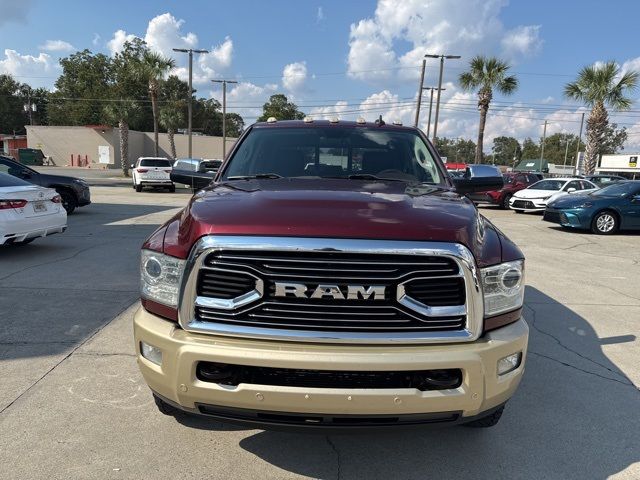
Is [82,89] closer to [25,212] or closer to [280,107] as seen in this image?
[280,107]

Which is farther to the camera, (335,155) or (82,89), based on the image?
(82,89)

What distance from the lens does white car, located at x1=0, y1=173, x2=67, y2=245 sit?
24.3ft

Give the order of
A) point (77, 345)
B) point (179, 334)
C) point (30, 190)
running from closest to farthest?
point (179, 334) → point (77, 345) → point (30, 190)

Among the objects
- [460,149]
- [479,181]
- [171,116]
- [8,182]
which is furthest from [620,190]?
[460,149]

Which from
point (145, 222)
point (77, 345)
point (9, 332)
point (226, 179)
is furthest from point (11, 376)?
point (145, 222)

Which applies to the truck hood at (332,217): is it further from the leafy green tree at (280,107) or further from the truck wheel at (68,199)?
the leafy green tree at (280,107)

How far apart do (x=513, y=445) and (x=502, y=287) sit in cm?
116

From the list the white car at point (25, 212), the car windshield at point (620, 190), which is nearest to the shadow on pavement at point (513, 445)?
the white car at point (25, 212)

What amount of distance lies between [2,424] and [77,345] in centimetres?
124

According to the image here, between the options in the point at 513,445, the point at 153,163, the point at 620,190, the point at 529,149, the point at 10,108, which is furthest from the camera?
the point at 529,149

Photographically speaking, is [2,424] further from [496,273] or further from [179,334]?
[496,273]

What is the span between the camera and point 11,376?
3.62 m

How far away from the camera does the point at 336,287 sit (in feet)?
7.26

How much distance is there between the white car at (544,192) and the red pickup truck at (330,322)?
57.6 ft
